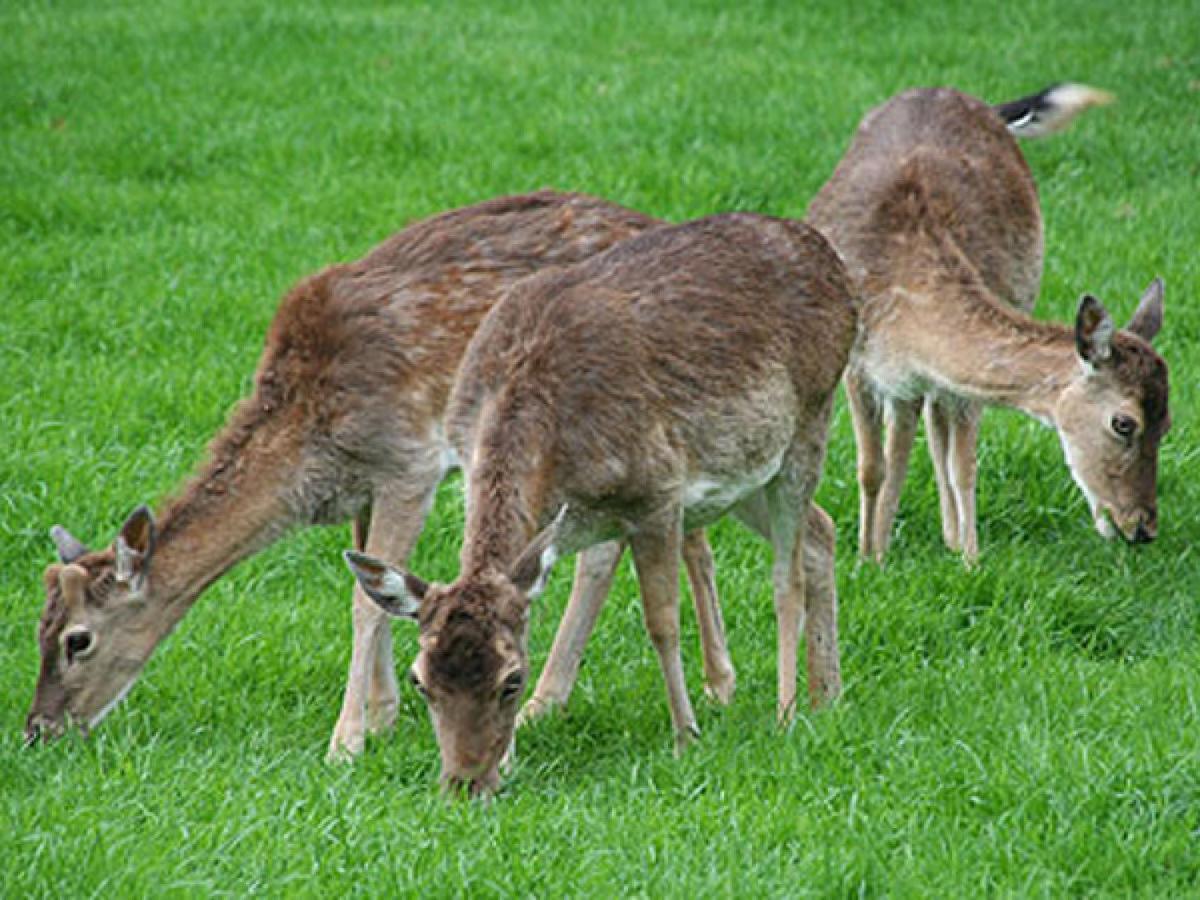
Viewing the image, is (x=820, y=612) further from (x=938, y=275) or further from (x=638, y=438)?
(x=938, y=275)

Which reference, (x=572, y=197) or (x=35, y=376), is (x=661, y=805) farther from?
(x=35, y=376)

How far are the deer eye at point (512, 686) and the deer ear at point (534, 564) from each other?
0.82 feet

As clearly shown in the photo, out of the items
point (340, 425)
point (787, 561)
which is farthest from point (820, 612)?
point (340, 425)

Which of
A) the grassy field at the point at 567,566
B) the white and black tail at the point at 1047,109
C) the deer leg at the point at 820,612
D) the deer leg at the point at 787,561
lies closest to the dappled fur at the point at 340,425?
the grassy field at the point at 567,566

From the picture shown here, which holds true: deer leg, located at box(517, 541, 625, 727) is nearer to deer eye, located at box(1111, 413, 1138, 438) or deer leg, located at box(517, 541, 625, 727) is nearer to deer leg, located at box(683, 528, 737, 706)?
deer leg, located at box(683, 528, 737, 706)

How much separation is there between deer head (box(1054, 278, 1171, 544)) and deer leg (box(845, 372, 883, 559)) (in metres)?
0.88

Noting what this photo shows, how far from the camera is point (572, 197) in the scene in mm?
8359

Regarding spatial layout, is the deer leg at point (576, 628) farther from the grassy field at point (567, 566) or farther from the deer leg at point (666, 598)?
the deer leg at point (666, 598)

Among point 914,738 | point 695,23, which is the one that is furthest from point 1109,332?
point 695,23

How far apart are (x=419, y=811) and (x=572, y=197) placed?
321cm

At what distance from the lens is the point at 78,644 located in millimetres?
6898

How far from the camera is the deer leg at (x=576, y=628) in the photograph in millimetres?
7422

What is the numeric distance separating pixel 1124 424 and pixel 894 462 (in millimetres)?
1136

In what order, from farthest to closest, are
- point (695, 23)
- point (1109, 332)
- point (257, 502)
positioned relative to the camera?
point (695, 23) < point (1109, 332) < point (257, 502)
